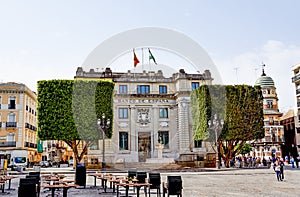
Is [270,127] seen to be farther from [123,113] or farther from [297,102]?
[123,113]

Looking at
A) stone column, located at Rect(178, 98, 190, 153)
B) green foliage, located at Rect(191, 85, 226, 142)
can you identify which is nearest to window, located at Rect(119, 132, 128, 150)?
stone column, located at Rect(178, 98, 190, 153)

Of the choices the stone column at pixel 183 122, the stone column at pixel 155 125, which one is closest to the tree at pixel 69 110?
the stone column at pixel 155 125

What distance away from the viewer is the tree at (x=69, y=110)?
30.9m

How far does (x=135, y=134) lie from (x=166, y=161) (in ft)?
23.6

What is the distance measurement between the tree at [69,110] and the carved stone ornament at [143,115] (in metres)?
10.2

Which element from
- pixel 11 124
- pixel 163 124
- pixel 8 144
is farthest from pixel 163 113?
pixel 8 144

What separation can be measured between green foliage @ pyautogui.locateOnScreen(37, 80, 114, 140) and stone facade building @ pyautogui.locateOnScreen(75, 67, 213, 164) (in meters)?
9.02

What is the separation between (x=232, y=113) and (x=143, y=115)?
43.4 feet

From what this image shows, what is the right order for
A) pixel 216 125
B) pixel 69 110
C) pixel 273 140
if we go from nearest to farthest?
pixel 69 110
pixel 216 125
pixel 273 140

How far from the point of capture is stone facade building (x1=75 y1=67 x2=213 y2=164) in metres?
41.4

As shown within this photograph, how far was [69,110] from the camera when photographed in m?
31.3

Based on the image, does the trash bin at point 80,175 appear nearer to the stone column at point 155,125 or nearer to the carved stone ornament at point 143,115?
the stone column at point 155,125

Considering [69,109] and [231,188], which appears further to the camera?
[69,109]

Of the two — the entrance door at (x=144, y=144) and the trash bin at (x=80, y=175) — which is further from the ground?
the entrance door at (x=144, y=144)
